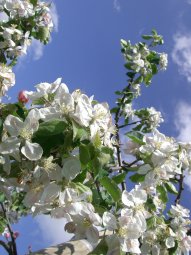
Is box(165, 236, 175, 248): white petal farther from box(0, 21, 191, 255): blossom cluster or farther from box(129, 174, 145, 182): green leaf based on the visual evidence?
box(129, 174, 145, 182): green leaf

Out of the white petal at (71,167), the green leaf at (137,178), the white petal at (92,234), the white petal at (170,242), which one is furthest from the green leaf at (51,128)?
the white petal at (170,242)

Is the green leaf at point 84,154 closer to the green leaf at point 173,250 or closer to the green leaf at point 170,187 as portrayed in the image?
the green leaf at point 170,187

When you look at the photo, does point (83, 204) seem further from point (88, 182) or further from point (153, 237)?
point (153, 237)

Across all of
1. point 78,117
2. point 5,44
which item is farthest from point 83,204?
point 5,44

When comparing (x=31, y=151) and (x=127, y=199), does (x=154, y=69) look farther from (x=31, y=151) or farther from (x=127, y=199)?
(x=31, y=151)

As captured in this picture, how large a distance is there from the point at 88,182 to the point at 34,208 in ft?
0.81

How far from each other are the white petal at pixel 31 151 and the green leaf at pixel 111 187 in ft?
1.03

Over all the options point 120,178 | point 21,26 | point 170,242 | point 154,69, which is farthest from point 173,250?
point 154,69

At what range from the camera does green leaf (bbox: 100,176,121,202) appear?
162 centimetres

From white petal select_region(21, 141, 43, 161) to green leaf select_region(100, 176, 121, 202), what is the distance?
314mm

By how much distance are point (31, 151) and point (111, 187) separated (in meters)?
0.39

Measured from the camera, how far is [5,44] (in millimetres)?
3605

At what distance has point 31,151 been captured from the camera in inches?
55.1

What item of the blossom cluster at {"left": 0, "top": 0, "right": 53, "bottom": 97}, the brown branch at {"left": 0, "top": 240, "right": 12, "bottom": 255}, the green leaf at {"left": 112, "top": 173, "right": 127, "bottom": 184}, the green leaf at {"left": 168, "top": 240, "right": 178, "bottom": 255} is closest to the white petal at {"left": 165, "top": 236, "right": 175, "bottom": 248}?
the green leaf at {"left": 168, "top": 240, "right": 178, "bottom": 255}
